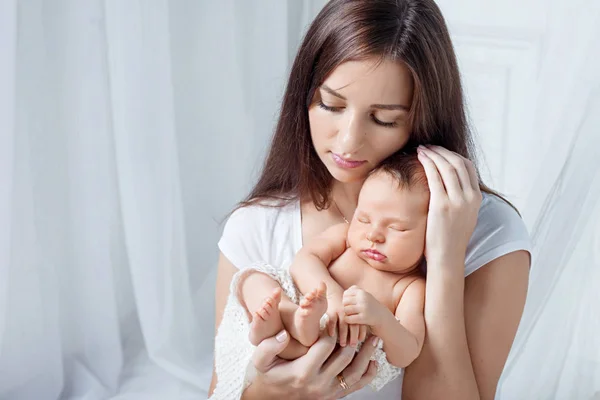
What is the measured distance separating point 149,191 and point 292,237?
0.95 m

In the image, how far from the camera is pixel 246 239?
1.92 metres

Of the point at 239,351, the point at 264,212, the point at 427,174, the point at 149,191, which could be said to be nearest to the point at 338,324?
the point at 239,351

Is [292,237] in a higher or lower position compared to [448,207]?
lower

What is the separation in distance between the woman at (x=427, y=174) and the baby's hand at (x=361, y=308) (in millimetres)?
85

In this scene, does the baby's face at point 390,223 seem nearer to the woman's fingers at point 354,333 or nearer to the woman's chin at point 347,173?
the woman's chin at point 347,173

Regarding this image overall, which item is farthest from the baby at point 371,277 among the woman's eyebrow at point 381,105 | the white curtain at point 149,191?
the white curtain at point 149,191

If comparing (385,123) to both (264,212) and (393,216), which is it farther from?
(264,212)

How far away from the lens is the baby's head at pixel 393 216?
1.62 m

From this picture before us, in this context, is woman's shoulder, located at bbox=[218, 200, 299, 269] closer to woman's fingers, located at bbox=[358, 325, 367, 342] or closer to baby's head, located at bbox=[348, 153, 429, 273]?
baby's head, located at bbox=[348, 153, 429, 273]

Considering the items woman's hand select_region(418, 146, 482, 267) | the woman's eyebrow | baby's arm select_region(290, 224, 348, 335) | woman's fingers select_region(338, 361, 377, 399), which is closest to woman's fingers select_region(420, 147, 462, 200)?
woman's hand select_region(418, 146, 482, 267)

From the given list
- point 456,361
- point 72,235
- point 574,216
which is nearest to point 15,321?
point 72,235

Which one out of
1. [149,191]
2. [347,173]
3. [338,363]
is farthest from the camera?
[149,191]

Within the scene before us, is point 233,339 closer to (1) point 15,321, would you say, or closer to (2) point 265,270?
(2) point 265,270

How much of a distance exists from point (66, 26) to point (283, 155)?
966 mm
